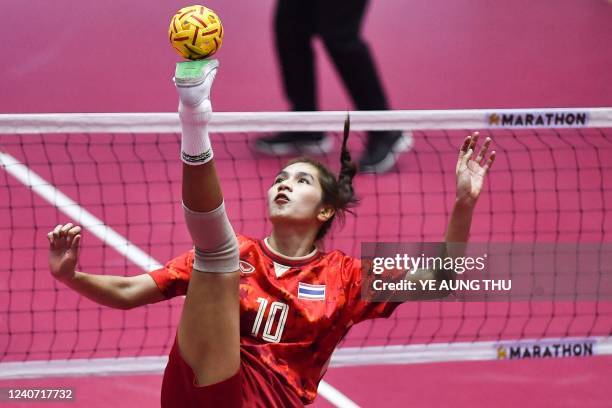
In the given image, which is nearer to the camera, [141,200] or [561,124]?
[561,124]

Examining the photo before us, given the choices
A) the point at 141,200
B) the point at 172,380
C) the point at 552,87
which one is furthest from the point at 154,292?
the point at 552,87

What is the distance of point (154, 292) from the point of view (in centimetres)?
395

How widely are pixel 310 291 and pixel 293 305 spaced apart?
0.11m

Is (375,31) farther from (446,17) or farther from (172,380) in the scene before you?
(172,380)

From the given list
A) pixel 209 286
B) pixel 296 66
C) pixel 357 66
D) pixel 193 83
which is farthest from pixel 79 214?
pixel 193 83

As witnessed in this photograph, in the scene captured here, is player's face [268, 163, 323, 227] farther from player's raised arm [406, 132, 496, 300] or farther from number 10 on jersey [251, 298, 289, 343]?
player's raised arm [406, 132, 496, 300]

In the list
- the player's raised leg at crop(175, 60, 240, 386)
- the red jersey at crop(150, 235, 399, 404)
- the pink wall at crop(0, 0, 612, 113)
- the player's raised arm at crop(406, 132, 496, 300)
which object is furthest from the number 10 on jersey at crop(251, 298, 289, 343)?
the pink wall at crop(0, 0, 612, 113)

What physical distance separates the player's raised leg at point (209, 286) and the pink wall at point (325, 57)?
5.22 meters

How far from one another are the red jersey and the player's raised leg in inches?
11.0

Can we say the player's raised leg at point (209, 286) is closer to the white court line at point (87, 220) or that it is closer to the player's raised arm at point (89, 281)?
the player's raised arm at point (89, 281)

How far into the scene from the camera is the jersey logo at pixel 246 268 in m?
3.99

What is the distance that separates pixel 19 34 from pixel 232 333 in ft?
23.1

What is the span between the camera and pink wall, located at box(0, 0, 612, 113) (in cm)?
902

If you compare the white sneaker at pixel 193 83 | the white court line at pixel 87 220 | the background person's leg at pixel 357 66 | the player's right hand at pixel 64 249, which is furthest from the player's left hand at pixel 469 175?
the background person's leg at pixel 357 66
